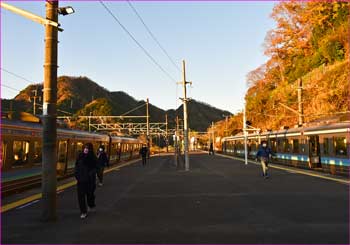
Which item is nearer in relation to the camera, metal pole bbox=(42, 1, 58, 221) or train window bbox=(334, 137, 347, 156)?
metal pole bbox=(42, 1, 58, 221)

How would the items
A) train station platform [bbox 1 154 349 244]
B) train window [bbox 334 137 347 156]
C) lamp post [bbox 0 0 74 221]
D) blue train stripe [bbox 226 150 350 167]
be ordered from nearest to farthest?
train station platform [bbox 1 154 349 244] < lamp post [bbox 0 0 74 221] < blue train stripe [bbox 226 150 350 167] < train window [bbox 334 137 347 156]

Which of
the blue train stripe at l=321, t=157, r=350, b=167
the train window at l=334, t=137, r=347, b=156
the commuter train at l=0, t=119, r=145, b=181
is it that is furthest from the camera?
the train window at l=334, t=137, r=347, b=156

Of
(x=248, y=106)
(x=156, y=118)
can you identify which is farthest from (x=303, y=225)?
(x=156, y=118)

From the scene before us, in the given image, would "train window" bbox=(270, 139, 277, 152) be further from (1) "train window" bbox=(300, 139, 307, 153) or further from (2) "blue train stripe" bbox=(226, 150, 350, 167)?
(1) "train window" bbox=(300, 139, 307, 153)

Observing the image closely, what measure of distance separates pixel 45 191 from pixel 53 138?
123 cm

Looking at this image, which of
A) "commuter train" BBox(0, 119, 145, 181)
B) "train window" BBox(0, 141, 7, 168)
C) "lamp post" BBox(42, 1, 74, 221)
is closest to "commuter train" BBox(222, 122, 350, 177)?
"commuter train" BBox(0, 119, 145, 181)

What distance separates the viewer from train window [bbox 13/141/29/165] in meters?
13.2

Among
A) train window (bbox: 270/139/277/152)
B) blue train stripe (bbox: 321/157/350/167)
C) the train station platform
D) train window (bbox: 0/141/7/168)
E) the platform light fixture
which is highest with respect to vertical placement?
the platform light fixture

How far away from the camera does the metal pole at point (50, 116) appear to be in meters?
8.34

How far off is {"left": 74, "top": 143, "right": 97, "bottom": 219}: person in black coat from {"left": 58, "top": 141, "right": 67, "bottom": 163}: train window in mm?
10028

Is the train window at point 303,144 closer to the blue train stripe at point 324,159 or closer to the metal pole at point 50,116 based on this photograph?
the blue train stripe at point 324,159

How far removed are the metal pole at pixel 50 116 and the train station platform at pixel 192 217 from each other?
27.2 inches

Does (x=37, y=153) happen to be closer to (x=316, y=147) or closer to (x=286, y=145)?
(x=316, y=147)

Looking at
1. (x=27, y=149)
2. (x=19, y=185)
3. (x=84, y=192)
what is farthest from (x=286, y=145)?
(x=84, y=192)
